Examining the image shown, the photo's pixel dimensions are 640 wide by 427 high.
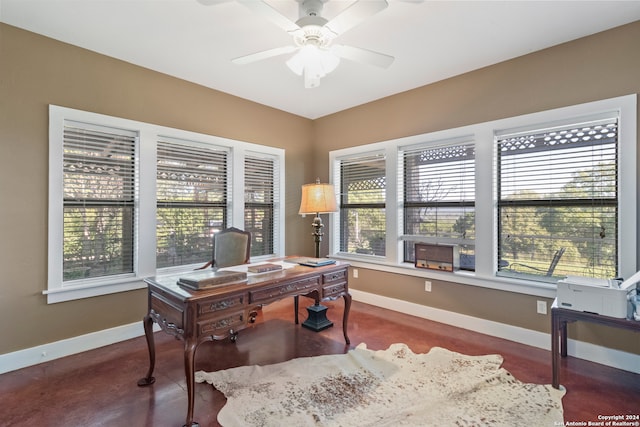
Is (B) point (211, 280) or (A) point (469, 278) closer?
(B) point (211, 280)

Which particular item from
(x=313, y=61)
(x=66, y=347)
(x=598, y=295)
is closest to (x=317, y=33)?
(x=313, y=61)

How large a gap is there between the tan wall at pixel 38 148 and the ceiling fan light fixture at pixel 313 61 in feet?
6.09

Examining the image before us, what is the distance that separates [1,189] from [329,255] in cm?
361

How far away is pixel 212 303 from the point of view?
183 centimetres

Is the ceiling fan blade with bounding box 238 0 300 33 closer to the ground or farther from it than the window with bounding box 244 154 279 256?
farther from it

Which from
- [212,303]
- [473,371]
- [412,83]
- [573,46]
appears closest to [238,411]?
[212,303]

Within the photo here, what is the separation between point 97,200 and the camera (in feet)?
9.47

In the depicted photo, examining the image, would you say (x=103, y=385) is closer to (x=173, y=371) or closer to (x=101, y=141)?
(x=173, y=371)

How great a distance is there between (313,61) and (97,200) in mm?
2413

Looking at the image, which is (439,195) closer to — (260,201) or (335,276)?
(335,276)

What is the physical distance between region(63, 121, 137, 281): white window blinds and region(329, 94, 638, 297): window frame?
2657 millimetres

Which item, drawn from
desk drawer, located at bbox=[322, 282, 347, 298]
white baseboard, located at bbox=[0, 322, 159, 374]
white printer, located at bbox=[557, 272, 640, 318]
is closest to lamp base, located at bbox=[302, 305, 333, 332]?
desk drawer, located at bbox=[322, 282, 347, 298]

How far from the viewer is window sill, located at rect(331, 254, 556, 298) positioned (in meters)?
2.82

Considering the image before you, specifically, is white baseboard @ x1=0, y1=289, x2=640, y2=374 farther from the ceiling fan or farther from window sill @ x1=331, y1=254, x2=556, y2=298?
the ceiling fan
